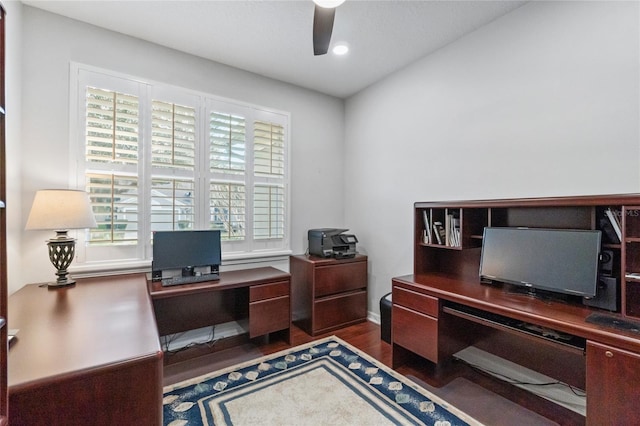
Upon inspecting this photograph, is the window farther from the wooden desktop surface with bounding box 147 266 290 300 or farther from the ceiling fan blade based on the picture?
the ceiling fan blade

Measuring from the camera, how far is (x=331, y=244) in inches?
131

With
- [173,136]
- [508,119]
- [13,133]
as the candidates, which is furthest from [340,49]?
[13,133]

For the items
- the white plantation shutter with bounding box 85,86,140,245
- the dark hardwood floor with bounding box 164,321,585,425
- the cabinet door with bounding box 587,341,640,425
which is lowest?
the dark hardwood floor with bounding box 164,321,585,425

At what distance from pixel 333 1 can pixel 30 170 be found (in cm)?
245

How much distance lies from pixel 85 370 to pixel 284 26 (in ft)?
8.37

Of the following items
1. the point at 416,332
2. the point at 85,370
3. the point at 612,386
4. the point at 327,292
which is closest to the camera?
the point at 85,370

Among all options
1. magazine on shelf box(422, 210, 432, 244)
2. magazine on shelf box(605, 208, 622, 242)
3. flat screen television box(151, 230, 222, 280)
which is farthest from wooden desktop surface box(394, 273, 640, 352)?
flat screen television box(151, 230, 222, 280)

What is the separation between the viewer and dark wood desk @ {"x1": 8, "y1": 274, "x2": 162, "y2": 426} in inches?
36.9

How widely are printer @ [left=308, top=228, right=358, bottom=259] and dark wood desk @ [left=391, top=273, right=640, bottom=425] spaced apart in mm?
980

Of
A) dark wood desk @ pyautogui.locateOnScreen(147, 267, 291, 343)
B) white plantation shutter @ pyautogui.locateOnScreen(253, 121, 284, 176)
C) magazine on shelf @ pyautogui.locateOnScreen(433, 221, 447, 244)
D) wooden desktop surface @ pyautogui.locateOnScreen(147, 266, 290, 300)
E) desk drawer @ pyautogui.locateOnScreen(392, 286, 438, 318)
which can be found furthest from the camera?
white plantation shutter @ pyautogui.locateOnScreen(253, 121, 284, 176)

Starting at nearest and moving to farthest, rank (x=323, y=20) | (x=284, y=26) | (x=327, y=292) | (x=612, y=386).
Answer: (x=612, y=386) → (x=323, y=20) → (x=284, y=26) → (x=327, y=292)

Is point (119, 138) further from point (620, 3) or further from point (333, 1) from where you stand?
point (620, 3)

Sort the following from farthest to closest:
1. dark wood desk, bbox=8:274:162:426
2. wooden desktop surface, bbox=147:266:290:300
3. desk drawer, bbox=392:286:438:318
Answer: wooden desktop surface, bbox=147:266:290:300, desk drawer, bbox=392:286:438:318, dark wood desk, bbox=8:274:162:426

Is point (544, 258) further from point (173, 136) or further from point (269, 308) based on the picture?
point (173, 136)
